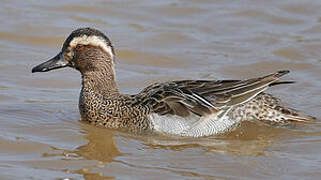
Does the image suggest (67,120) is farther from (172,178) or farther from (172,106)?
(172,178)

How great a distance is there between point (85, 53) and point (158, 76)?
7.19 ft

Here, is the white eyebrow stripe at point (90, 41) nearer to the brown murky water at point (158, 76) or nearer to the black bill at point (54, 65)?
the black bill at point (54, 65)

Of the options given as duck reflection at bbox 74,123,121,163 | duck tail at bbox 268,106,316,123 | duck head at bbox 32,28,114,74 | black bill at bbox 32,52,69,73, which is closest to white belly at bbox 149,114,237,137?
duck reflection at bbox 74,123,121,163

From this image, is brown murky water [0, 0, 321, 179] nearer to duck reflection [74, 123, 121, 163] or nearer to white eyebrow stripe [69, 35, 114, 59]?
duck reflection [74, 123, 121, 163]

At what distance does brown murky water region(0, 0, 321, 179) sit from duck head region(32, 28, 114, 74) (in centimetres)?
62

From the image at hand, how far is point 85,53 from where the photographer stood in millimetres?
8875

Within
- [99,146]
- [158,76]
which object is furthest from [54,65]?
[158,76]

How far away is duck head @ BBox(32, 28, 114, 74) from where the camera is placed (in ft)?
28.9

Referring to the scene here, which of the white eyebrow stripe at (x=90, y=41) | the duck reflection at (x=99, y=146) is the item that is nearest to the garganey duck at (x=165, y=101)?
the white eyebrow stripe at (x=90, y=41)

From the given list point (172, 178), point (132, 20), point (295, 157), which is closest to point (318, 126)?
point (295, 157)

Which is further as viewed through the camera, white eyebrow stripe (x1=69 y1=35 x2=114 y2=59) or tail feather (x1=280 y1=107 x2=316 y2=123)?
tail feather (x1=280 y1=107 x2=316 y2=123)

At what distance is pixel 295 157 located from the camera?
799cm

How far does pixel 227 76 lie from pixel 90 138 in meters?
2.99

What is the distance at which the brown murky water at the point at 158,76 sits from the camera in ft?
25.2
